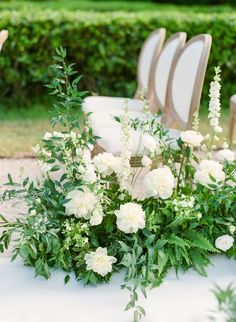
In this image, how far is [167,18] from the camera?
6.52 metres

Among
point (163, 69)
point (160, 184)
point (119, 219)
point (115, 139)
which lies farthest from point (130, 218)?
point (163, 69)

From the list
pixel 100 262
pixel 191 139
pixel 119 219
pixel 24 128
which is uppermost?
pixel 191 139

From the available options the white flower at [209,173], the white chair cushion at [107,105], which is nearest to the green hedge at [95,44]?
the white chair cushion at [107,105]

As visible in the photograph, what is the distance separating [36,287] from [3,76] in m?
4.17

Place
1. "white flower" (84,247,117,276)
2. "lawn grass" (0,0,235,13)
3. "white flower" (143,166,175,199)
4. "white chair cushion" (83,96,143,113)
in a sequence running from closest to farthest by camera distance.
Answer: "white flower" (84,247,117,276) → "white flower" (143,166,175,199) → "white chair cushion" (83,96,143,113) → "lawn grass" (0,0,235,13)

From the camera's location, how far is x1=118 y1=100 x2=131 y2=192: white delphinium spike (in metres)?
2.48

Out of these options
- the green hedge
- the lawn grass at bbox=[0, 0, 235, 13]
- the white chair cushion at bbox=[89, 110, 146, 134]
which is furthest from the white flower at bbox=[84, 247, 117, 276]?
the lawn grass at bbox=[0, 0, 235, 13]

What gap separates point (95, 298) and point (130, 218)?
0.94 feet

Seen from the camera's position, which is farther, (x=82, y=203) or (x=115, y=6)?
(x=115, y=6)

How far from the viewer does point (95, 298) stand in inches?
93.7

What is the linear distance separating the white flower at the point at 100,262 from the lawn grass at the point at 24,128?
2.70 metres

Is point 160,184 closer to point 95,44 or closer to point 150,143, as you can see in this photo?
point 150,143

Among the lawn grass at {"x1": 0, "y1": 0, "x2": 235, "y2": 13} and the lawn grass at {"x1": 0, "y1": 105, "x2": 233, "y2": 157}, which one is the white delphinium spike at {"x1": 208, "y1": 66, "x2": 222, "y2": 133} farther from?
the lawn grass at {"x1": 0, "y1": 0, "x2": 235, "y2": 13}

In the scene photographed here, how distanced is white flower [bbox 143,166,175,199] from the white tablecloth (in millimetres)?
278
